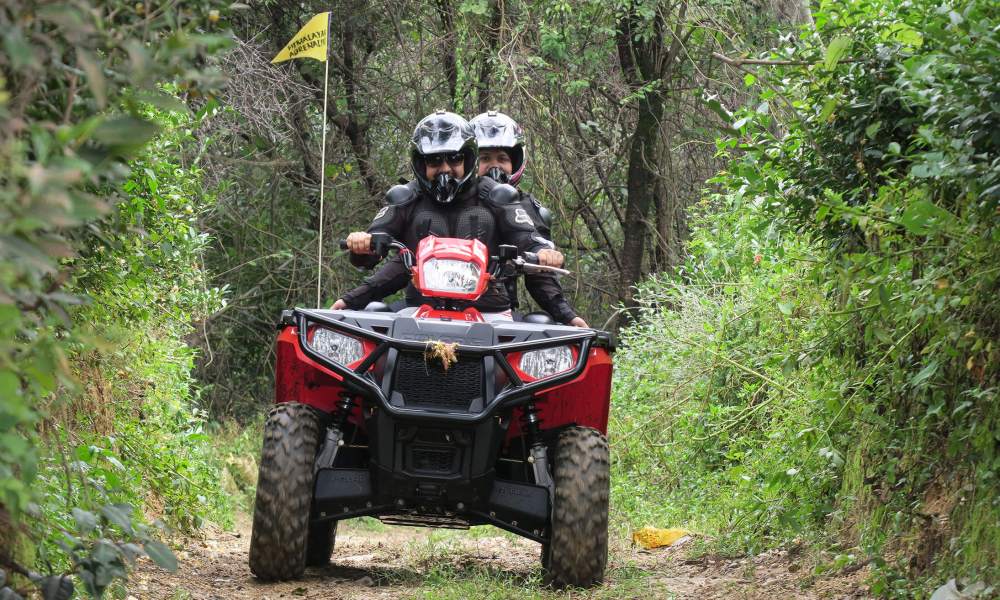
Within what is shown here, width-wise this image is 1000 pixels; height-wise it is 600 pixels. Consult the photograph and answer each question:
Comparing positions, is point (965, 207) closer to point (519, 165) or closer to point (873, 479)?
point (873, 479)

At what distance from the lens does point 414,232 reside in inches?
274

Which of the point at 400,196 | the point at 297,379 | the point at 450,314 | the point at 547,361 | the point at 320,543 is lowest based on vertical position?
the point at 320,543

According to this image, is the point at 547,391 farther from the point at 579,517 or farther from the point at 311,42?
the point at 311,42

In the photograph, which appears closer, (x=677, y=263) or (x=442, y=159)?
(x=442, y=159)

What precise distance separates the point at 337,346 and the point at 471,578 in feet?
4.27

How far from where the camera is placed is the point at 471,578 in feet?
20.1

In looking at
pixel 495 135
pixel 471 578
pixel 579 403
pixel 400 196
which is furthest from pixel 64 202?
pixel 495 135

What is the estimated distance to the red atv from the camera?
567 cm

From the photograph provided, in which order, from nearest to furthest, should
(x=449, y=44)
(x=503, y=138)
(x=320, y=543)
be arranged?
(x=320, y=543) < (x=503, y=138) < (x=449, y=44)

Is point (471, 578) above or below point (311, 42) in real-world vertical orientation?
below

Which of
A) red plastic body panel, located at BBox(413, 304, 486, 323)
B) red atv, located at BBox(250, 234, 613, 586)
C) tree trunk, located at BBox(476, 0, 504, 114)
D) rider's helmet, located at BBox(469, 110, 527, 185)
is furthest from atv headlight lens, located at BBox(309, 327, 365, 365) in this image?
tree trunk, located at BBox(476, 0, 504, 114)

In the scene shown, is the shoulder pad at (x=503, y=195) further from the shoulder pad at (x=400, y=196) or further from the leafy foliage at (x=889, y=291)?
the leafy foliage at (x=889, y=291)

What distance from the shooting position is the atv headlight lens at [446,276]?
20.0ft

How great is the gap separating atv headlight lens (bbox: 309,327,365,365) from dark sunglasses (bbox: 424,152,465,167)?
146 cm
